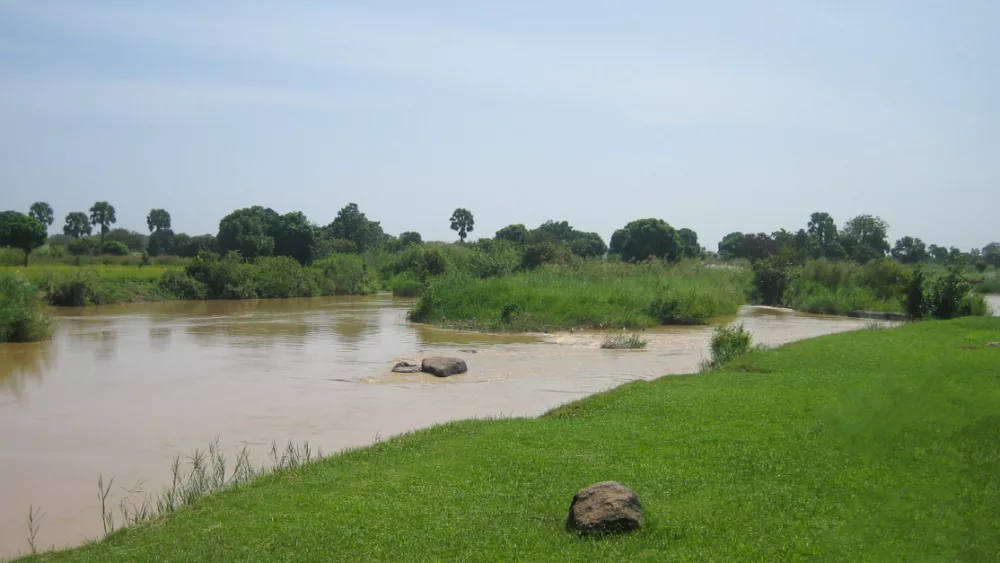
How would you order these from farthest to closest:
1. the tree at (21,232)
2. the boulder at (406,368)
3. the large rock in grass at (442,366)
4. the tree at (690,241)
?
the tree at (690,241) < the tree at (21,232) < the boulder at (406,368) < the large rock in grass at (442,366)

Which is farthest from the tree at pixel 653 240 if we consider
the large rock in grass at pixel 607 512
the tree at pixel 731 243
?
the large rock in grass at pixel 607 512

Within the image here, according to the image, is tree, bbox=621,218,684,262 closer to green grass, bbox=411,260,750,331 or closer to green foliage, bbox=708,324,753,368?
green grass, bbox=411,260,750,331

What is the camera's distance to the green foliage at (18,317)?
79.5ft

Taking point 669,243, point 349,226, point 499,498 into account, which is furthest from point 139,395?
point 349,226

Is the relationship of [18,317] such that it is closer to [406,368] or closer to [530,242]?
[406,368]

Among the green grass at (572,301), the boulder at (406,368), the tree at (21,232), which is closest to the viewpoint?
the boulder at (406,368)

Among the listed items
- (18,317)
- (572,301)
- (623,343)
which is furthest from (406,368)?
(18,317)

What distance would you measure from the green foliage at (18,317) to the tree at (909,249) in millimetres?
67204

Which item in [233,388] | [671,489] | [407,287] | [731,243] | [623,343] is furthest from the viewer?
[731,243]

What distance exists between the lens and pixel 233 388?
55.2 feet

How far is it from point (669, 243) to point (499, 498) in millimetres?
57949

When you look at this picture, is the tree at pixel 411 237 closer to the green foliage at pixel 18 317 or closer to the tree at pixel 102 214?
the tree at pixel 102 214

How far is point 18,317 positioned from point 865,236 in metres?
68.1

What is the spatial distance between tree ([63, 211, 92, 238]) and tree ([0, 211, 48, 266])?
4906 cm
